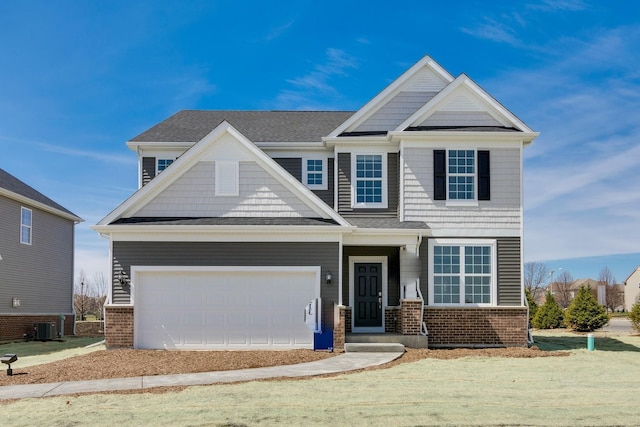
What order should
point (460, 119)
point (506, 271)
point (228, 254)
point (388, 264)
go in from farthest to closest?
point (388, 264) → point (460, 119) → point (506, 271) → point (228, 254)

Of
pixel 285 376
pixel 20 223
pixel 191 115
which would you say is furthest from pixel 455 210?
pixel 20 223

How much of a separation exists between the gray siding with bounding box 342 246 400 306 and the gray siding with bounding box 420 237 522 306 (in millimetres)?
1058

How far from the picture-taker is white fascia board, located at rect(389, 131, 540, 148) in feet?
59.0

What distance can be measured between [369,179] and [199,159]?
5.31 m

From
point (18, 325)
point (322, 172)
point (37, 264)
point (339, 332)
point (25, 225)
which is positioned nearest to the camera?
point (339, 332)

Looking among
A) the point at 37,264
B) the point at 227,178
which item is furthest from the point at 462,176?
the point at 37,264

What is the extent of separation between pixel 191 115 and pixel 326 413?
53.2 feet

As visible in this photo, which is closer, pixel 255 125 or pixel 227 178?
pixel 227 178

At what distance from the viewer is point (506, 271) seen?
18.0 meters

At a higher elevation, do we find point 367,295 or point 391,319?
point 367,295

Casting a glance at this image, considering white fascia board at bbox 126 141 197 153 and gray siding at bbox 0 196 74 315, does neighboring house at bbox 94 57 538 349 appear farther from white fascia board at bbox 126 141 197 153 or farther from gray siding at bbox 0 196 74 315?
gray siding at bbox 0 196 74 315

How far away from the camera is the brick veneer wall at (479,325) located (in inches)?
701

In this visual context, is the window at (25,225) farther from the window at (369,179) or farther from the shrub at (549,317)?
the shrub at (549,317)

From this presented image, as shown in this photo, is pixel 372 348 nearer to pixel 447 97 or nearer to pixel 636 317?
pixel 447 97
